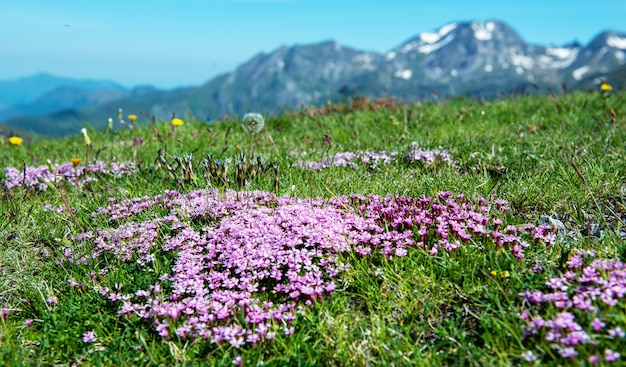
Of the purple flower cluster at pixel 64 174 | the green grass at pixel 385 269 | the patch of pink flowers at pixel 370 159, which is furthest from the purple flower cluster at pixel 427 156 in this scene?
the purple flower cluster at pixel 64 174

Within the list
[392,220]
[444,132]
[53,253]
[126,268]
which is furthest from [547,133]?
[53,253]

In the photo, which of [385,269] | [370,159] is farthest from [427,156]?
[385,269]

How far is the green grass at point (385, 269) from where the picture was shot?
3.86m

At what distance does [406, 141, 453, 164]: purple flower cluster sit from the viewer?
7.44 metres

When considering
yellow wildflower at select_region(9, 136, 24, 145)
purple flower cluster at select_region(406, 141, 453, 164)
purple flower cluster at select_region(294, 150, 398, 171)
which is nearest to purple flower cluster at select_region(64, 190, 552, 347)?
purple flower cluster at select_region(294, 150, 398, 171)

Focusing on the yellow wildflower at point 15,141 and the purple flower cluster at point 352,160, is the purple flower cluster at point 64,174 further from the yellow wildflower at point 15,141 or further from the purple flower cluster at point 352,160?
the yellow wildflower at point 15,141

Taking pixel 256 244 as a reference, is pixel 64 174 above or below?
above

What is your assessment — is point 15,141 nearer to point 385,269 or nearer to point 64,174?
point 64,174

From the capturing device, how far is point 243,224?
5.23 m

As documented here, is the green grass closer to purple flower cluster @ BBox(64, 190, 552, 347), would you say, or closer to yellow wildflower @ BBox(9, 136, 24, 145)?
purple flower cluster @ BBox(64, 190, 552, 347)

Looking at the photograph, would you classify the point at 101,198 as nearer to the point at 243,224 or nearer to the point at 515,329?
the point at 243,224

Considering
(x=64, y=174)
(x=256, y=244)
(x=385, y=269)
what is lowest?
(x=385, y=269)

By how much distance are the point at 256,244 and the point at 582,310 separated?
292 centimetres

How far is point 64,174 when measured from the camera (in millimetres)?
7980
